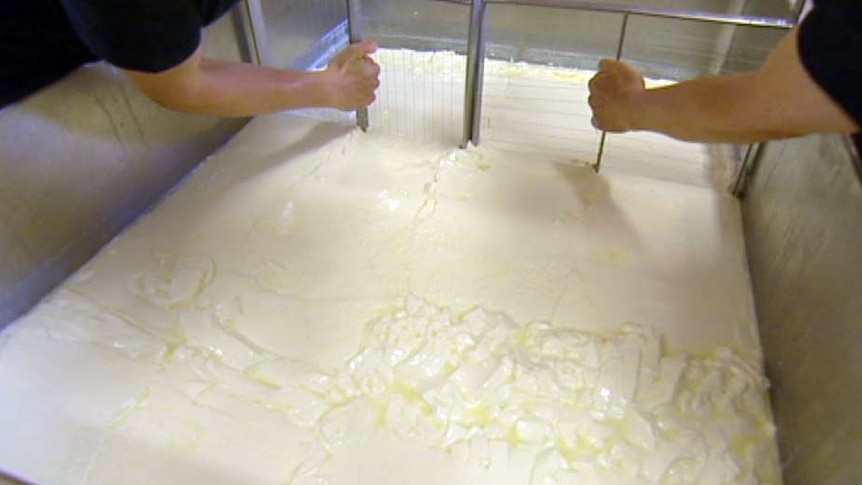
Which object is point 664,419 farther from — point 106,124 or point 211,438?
point 106,124

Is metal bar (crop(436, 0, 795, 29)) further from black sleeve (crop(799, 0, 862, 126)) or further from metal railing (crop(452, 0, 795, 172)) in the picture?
black sleeve (crop(799, 0, 862, 126))

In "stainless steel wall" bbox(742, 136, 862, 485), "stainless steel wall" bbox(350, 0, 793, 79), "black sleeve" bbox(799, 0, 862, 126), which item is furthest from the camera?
"stainless steel wall" bbox(350, 0, 793, 79)

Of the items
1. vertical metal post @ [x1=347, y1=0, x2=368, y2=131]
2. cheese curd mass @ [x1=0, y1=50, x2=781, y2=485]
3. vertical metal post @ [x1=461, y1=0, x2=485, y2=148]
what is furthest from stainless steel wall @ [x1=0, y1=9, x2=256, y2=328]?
vertical metal post @ [x1=461, y1=0, x2=485, y2=148]

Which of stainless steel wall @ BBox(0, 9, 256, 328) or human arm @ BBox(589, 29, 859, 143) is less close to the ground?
human arm @ BBox(589, 29, 859, 143)

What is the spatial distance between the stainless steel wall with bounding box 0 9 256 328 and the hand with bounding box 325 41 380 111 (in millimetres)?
294

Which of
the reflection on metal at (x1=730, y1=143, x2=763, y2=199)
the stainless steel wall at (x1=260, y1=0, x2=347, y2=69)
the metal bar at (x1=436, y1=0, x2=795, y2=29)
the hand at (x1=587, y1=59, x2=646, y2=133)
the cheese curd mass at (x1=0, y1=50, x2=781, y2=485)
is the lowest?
the cheese curd mass at (x1=0, y1=50, x2=781, y2=485)

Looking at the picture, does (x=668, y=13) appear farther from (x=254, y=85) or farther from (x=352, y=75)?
(x=254, y=85)

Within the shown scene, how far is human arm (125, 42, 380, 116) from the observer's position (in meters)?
0.76

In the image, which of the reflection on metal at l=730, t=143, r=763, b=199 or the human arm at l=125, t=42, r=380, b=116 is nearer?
the human arm at l=125, t=42, r=380, b=116

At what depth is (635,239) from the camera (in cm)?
94

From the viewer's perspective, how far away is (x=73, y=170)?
881 mm

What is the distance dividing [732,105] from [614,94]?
292 millimetres

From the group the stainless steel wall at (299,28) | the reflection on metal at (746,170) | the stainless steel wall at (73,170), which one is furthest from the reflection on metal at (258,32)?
the reflection on metal at (746,170)

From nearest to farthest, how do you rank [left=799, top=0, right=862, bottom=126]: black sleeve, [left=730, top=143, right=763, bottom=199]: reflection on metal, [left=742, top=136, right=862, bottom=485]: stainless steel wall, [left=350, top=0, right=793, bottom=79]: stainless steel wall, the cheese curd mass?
[left=799, top=0, right=862, bottom=126]: black sleeve, [left=742, top=136, right=862, bottom=485]: stainless steel wall, the cheese curd mass, [left=730, top=143, right=763, bottom=199]: reflection on metal, [left=350, top=0, right=793, bottom=79]: stainless steel wall
